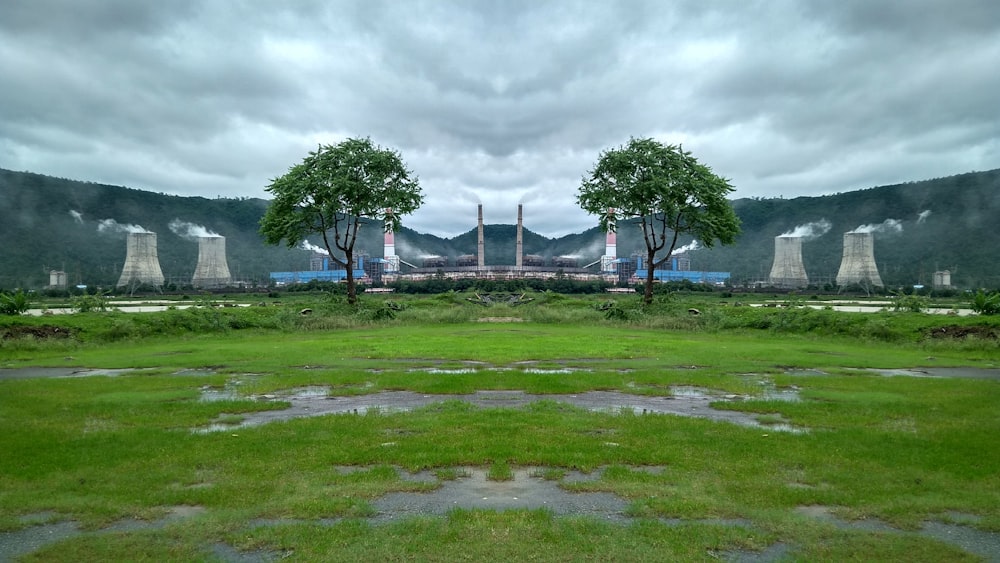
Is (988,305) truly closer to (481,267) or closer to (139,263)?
(481,267)

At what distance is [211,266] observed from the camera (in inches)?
4178

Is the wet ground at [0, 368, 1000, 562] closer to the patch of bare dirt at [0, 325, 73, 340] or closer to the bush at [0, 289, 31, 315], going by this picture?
the patch of bare dirt at [0, 325, 73, 340]

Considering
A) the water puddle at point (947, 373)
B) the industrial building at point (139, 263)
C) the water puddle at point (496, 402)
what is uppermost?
the industrial building at point (139, 263)

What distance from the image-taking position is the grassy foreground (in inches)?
246

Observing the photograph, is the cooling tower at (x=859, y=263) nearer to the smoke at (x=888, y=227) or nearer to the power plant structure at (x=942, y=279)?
the power plant structure at (x=942, y=279)

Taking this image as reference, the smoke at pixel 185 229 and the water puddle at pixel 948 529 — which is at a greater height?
the smoke at pixel 185 229

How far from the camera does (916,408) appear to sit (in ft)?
42.4

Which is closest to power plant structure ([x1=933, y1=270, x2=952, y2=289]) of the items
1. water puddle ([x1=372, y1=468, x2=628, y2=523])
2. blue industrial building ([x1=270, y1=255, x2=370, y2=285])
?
blue industrial building ([x1=270, y1=255, x2=370, y2=285])

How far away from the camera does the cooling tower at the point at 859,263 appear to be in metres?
95.2

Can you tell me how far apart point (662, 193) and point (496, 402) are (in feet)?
124

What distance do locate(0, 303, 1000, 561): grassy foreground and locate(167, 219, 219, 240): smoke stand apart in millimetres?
182552

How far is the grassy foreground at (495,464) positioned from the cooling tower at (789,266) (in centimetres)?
9794

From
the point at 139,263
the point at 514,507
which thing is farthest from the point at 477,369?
the point at 139,263

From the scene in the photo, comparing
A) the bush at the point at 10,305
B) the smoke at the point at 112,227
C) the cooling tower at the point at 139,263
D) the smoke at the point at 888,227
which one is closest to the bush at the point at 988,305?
the bush at the point at 10,305
